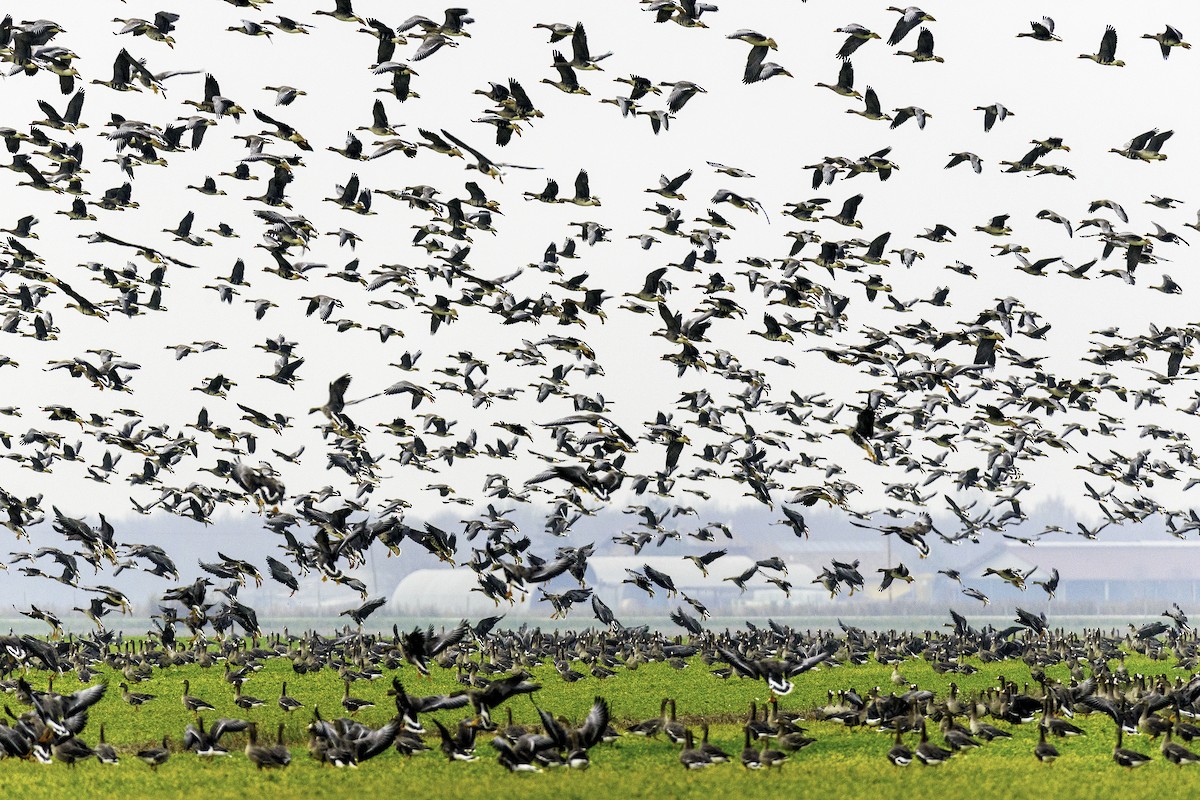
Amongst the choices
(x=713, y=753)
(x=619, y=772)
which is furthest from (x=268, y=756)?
(x=713, y=753)

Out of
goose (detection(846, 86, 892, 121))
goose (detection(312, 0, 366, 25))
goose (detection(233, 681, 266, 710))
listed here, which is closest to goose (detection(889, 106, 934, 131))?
goose (detection(846, 86, 892, 121))

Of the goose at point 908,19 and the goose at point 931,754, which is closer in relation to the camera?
the goose at point 931,754

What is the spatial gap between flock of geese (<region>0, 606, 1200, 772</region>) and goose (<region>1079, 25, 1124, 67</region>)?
16196mm

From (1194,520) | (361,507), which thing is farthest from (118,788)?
(1194,520)

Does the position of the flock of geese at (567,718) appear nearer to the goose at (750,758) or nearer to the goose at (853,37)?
the goose at (750,758)

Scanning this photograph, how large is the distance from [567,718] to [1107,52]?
901 inches

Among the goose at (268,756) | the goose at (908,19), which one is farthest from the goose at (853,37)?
the goose at (268,756)

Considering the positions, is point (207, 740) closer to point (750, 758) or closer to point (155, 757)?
point (155, 757)

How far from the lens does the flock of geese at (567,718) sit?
31438 millimetres

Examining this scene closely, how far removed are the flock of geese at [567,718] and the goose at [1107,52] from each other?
1620 centimetres

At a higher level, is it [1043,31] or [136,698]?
[1043,31]

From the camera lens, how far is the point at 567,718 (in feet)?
133

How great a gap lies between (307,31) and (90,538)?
15.8 meters

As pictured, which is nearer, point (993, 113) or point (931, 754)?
point (931, 754)
